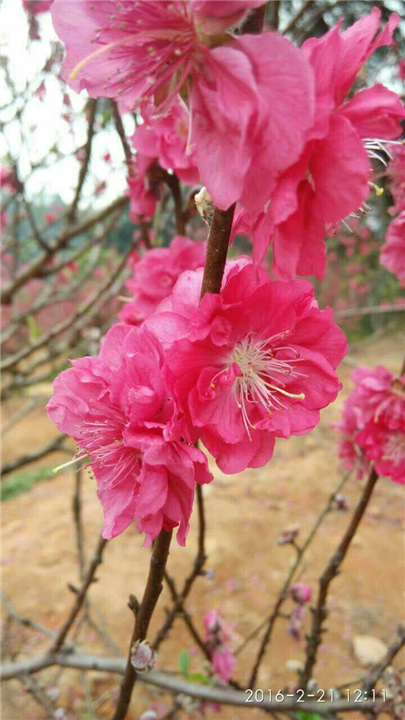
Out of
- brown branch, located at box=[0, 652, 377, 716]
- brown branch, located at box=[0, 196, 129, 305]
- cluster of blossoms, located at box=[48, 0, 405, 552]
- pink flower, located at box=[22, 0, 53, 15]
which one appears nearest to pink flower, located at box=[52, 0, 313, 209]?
cluster of blossoms, located at box=[48, 0, 405, 552]

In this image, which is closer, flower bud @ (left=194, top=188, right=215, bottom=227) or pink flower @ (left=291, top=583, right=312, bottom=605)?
flower bud @ (left=194, top=188, right=215, bottom=227)

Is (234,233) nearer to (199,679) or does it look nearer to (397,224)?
(397,224)

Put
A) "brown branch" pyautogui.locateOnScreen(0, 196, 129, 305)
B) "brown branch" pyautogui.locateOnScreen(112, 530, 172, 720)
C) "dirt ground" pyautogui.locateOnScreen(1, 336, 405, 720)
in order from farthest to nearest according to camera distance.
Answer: "dirt ground" pyautogui.locateOnScreen(1, 336, 405, 720), "brown branch" pyautogui.locateOnScreen(0, 196, 129, 305), "brown branch" pyautogui.locateOnScreen(112, 530, 172, 720)

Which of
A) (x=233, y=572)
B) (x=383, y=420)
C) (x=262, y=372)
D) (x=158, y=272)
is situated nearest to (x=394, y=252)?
(x=383, y=420)

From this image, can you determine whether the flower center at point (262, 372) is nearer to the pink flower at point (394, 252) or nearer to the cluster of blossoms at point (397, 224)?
the cluster of blossoms at point (397, 224)

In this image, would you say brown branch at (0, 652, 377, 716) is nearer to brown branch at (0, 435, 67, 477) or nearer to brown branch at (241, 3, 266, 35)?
brown branch at (0, 435, 67, 477)

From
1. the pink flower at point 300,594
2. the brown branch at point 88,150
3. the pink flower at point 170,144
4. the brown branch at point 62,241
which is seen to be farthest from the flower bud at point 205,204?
the pink flower at point 300,594
